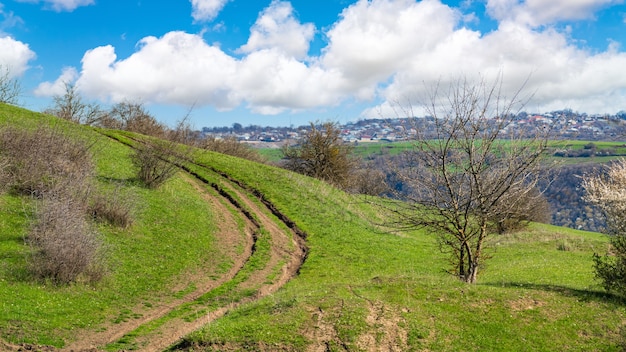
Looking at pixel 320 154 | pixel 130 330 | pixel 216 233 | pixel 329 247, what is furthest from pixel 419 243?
pixel 320 154

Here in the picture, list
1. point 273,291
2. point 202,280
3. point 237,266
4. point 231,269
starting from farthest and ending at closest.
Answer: point 237,266 < point 231,269 < point 202,280 < point 273,291

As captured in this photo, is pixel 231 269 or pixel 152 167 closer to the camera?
pixel 231 269

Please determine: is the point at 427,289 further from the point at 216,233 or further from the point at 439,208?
the point at 216,233

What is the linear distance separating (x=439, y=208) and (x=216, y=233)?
16.6 m

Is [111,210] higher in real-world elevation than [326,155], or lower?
lower

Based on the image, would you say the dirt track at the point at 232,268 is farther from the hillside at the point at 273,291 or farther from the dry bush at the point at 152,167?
the dry bush at the point at 152,167

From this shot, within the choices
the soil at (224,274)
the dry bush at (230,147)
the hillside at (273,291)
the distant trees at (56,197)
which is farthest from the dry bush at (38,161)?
the dry bush at (230,147)

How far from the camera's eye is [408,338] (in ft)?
46.7

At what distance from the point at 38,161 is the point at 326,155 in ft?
150

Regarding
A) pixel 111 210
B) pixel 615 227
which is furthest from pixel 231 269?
pixel 615 227

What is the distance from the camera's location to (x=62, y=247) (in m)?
18.9

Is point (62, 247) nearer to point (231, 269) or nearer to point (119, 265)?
point (119, 265)

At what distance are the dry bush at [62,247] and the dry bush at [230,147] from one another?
59072 mm

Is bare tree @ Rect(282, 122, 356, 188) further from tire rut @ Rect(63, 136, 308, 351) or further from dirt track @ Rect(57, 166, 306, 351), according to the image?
dirt track @ Rect(57, 166, 306, 351)
